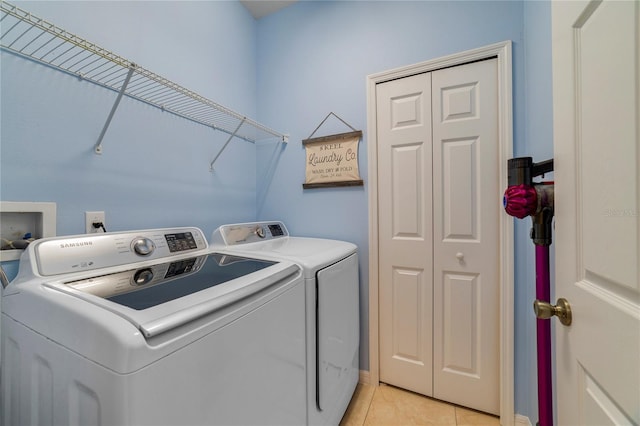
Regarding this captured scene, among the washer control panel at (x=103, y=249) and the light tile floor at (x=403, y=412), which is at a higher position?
the washer control panel at (x=103, y=249)

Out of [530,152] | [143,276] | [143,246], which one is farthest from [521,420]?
[143,246]

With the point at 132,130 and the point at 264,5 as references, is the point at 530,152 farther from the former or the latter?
the point at 264,5

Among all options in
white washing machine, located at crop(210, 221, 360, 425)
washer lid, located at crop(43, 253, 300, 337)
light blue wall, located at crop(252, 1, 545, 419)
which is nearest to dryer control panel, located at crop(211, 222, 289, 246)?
white washing machine, located at crop(210, 221, 360, 425)

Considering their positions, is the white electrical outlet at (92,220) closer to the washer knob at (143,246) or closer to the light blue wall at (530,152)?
the washer knob at (143,246)

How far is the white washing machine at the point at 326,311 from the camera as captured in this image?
106 centimetres

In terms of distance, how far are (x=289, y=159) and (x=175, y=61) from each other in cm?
97

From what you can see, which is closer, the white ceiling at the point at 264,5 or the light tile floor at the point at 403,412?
the light tile floor at the point at 403,412

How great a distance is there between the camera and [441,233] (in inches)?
60.4

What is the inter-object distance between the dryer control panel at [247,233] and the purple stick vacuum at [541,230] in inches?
55.3

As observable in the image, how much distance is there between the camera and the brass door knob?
0.59 metres

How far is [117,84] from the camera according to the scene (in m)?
1.18

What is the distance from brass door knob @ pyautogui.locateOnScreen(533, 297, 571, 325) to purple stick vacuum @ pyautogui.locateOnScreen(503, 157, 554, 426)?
89mm

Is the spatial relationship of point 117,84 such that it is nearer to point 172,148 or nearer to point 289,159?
point 172,148

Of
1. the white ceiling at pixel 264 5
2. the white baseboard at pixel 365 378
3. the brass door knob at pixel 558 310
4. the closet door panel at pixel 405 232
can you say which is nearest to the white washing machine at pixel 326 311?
the white baseboard at pixel 365 378
